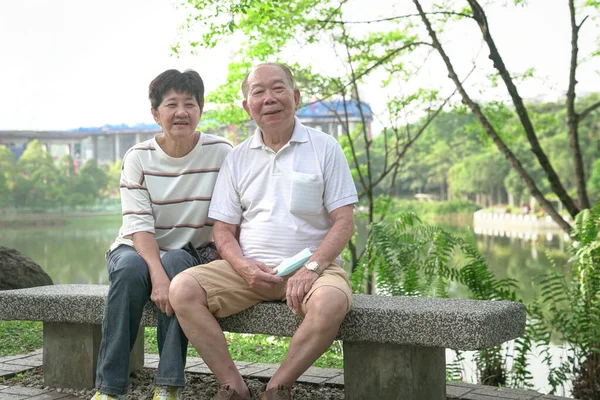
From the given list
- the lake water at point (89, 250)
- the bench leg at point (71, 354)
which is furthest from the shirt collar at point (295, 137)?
the lake water at point (89, 250)

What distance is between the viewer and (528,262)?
28219 millimetres

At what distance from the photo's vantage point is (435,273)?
489 centimetres

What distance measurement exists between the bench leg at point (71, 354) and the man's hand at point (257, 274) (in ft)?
3.16

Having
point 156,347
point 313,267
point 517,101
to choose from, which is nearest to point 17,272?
point 156,347

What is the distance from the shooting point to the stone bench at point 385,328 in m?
2.59

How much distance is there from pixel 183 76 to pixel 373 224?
224cm

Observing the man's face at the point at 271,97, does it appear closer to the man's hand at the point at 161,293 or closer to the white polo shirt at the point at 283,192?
the white polo shirt at the point at 283,192

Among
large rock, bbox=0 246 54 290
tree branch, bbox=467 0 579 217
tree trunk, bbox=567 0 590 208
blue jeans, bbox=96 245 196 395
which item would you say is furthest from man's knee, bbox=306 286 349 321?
tree trunk, bbox=567 0 590 208

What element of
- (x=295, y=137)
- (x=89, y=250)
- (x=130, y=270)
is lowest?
(x=89, y=250)

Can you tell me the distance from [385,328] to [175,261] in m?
0.88

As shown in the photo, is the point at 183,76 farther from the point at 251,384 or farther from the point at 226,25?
the point at 226,25

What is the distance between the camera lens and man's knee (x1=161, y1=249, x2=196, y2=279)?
Result: 9.84ft

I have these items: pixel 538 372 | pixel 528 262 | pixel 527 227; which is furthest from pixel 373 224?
pixel 527 227

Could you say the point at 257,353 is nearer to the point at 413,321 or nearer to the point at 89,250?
the point at 413,321
